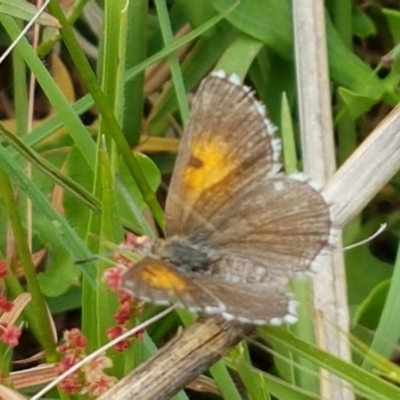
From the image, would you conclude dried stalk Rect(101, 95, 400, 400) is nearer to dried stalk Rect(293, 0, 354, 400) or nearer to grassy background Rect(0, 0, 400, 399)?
grassy background Rect(0, 0, 400, 399)

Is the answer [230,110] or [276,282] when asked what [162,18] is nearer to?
[230,110]

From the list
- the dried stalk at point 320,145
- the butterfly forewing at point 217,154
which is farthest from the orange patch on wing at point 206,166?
the dried stalk at point 320,145

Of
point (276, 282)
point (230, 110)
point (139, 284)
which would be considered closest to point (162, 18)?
point (230, 110)

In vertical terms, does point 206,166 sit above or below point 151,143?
above

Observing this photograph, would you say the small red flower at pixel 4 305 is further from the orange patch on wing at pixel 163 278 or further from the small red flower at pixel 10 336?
the orange patch on wing at pixel 163 278

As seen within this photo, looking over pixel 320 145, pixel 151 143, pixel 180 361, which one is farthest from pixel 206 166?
pixel 151 143

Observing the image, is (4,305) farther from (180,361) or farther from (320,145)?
(320,145)

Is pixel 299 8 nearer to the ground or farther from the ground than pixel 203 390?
farther from the ground
